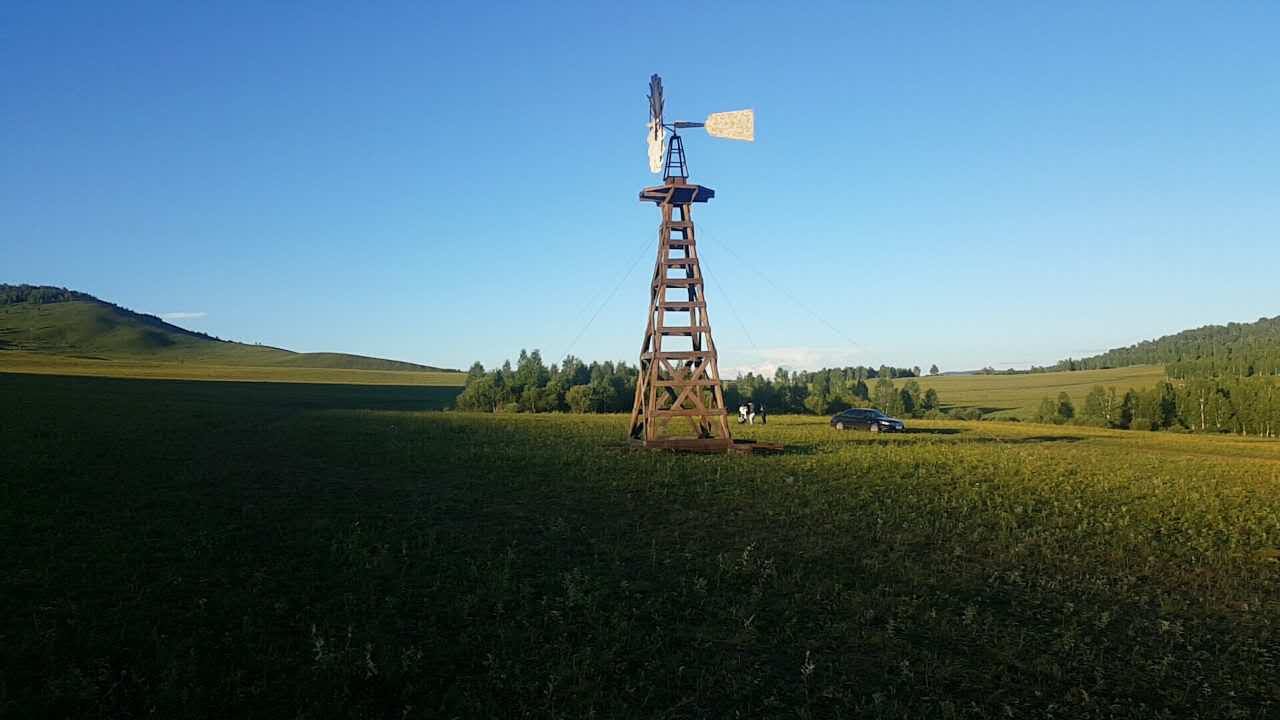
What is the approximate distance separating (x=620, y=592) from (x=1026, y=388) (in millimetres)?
178030

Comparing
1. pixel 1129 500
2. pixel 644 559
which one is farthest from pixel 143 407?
pixel 1129 500

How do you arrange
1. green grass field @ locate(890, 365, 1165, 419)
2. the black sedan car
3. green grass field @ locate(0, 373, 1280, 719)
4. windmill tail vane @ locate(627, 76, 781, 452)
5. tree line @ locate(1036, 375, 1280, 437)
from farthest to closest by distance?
green grass field @ locate(890, 365, 1165, 419) < tree line @ locate(1036, 375, 1280, 437) < the black sedan car < windmill tail vane @ locate(627, 76, 781, 452) < green grass field @ locate(0, 373, 1280, 719)

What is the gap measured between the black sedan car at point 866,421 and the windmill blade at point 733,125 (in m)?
18.5

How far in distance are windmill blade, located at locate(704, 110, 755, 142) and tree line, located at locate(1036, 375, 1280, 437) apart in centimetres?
7445

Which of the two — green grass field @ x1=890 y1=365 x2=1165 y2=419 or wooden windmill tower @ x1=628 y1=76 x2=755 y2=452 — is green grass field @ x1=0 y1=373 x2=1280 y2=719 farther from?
green grass field @ x1=890 y1=365 x2=1165 y2=419

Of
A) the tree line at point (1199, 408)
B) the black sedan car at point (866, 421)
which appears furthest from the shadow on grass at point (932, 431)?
the tree line at point (1199, 408)

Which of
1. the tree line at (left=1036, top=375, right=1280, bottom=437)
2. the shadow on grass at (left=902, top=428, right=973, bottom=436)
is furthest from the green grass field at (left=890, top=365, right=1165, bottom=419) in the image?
the shadow on grass at (left=902, top=428, right=973, bottom=436)

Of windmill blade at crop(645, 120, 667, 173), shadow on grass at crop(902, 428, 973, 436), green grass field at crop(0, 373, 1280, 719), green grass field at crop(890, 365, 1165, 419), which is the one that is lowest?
green grass field at crop(0, 373, 1280, 719)

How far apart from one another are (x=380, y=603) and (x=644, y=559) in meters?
4.51

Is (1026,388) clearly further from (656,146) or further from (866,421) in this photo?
(656,146)

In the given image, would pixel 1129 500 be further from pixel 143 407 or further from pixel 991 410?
pixel 991 410

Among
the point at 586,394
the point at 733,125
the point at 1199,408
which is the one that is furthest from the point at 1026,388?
the point at 733,125

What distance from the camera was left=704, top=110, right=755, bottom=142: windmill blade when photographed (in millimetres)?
26703

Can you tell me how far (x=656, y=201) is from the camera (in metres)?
27.7
